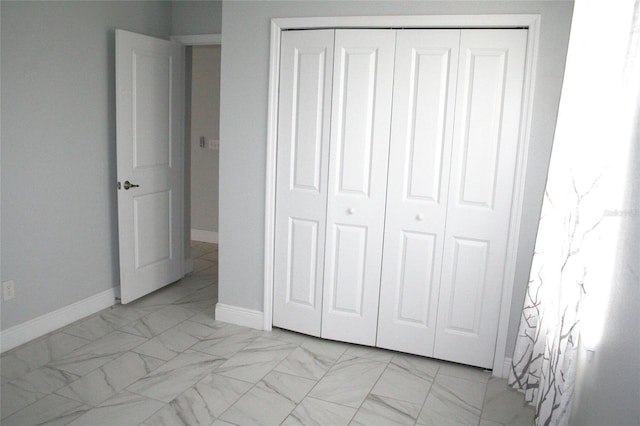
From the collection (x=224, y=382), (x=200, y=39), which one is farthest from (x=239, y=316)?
(x=200, y=39)

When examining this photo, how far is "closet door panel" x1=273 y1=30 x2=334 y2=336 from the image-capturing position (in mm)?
3111

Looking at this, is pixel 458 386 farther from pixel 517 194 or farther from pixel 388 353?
pixel 517 194

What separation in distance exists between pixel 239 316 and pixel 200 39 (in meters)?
2.13

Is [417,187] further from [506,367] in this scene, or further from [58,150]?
[58,150]

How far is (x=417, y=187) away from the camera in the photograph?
9.87 feet

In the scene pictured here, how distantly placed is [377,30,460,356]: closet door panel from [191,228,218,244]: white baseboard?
306 centimetres

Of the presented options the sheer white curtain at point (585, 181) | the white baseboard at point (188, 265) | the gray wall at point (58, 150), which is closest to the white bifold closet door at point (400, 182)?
the sheer white curtain at point (585, 181)

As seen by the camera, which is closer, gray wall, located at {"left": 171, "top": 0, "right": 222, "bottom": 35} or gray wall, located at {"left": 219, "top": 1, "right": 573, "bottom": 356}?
gray wall, located at {"left": 219, "top": 1, "right": 573, "bottom": 356}

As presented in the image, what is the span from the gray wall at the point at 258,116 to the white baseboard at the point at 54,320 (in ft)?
2.87

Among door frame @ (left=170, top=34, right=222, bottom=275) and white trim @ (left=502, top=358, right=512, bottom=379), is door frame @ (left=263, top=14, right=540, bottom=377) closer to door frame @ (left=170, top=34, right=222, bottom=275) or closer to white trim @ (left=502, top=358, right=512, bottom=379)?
white trim @ (left=502, top=358, right=512, bottom=379)

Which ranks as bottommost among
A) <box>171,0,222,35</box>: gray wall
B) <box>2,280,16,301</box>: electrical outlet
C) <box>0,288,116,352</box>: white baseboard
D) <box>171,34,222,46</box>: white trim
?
<box>0,288,116,352</box>: white baseboard

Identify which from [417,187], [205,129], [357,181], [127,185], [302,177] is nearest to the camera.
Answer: [417,187]

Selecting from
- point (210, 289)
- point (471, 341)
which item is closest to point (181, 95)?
point (210, 289)

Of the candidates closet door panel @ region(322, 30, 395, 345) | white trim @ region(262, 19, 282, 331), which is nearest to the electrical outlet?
white trim @ region(262, 19, 282, 331)
